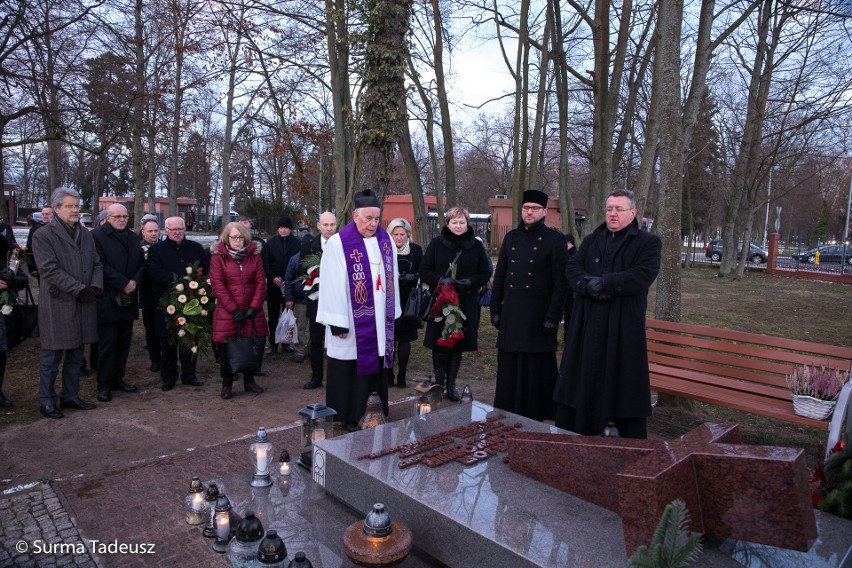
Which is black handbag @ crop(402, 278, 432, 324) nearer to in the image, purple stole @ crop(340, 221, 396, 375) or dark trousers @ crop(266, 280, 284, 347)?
purple stole @ crop(340, 221, 396, 375)

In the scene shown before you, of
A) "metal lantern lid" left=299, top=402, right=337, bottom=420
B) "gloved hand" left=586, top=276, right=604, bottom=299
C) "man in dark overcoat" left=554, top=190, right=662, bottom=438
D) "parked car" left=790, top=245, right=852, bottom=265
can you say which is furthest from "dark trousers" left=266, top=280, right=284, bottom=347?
"parked car" left=790, top=245, right=852, bottom=265

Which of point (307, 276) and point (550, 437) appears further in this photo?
point (307, 276)

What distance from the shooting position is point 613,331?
4.50 meters

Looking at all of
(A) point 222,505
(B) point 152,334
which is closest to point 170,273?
(B) point 152,334

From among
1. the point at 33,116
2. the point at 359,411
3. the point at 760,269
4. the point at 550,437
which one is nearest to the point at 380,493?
the point at 550,437

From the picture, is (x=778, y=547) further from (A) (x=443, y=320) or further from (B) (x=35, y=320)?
(B) (x=35, y=320)

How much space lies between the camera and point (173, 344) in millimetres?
6914

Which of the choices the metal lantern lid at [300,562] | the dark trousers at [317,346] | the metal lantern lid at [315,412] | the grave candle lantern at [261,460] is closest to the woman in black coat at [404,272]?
the dark trousers at [317,346]

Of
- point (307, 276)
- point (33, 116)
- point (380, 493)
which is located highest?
point (33, 116)

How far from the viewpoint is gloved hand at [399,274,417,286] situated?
268 inches

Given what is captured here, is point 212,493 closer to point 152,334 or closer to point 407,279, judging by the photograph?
point 407,279

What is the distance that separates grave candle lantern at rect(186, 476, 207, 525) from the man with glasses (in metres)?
3.35

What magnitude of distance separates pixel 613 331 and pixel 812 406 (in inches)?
69.3

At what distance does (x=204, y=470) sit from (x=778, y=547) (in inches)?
152
